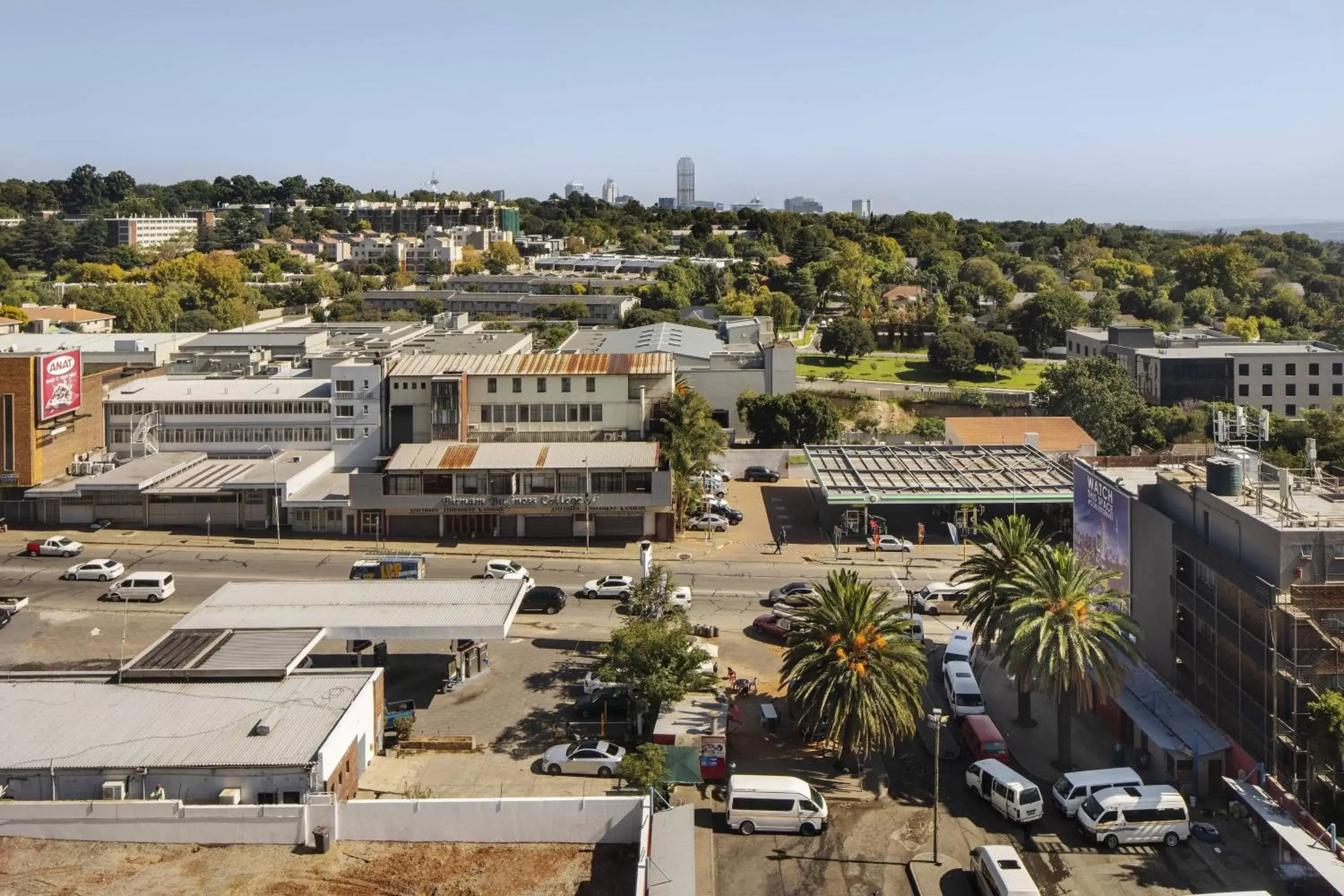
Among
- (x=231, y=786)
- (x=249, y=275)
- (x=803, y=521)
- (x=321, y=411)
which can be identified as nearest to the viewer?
(x=231, y=786)

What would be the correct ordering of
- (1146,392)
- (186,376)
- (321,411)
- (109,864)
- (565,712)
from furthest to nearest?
(1146,392) → (186,376) → (321,411) → (565,712) → (109,864)

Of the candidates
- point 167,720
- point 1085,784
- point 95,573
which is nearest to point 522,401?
point 95,573

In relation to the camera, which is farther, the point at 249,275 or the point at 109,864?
the point at 249,275

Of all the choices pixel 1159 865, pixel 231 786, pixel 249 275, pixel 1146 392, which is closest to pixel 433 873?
pixel 231 786

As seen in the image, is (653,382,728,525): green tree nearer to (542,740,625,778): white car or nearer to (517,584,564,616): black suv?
(517,584,564,616): black suv

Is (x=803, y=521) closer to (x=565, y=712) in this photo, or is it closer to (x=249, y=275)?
(x=565, y=712)

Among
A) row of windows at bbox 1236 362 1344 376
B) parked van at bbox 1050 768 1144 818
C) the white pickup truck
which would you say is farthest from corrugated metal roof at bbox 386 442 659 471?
row of windows at bbox 1236 362 1344 376
